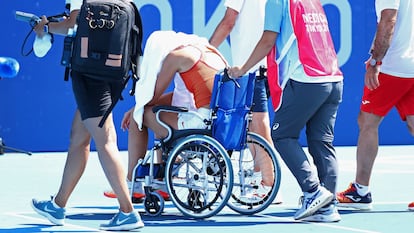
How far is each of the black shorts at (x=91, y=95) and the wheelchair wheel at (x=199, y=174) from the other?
31.8 inches

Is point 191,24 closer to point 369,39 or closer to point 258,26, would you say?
point 369,39

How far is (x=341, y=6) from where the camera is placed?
12.9m

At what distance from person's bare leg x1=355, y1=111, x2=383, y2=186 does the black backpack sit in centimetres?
216

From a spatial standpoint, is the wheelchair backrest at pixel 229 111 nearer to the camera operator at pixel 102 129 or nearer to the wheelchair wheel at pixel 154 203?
the wheelchair wheel at pixel 154 203

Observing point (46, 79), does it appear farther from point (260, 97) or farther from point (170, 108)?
point (170, 108)

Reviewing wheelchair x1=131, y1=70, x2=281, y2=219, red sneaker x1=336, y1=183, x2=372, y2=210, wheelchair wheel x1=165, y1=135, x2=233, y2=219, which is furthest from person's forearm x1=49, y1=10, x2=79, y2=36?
red sneaker x1=336, y1=183, x2=372, y2=210

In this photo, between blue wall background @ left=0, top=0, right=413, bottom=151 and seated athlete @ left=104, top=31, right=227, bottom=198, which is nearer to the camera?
seated athlete @ left=104, top=31, right=227, bottom=198

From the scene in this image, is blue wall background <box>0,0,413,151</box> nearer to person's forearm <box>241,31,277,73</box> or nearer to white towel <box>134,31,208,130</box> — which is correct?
white towel <box>134,31,208,130</box>

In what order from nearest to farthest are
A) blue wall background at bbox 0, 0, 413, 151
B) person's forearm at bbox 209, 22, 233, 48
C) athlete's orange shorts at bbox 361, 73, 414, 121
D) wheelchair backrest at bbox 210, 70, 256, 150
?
wheelchair backrest at bbox 210, 70, 256, 150, athlete's orange shorts at bbox 361, 73, 414, 121, person's forearm at bbox 209, 22, 233, 48, blue wall background at bbox 0, 0, 413, 151

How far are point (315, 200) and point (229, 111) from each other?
2.90ft

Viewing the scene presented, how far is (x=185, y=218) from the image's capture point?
24.8 feet

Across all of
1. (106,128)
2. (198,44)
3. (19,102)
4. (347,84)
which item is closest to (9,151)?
(19,102)

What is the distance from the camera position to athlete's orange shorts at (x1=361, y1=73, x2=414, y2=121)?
26.2 feet

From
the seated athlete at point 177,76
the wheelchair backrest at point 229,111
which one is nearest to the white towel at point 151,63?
the seated athlete at point 177,76
